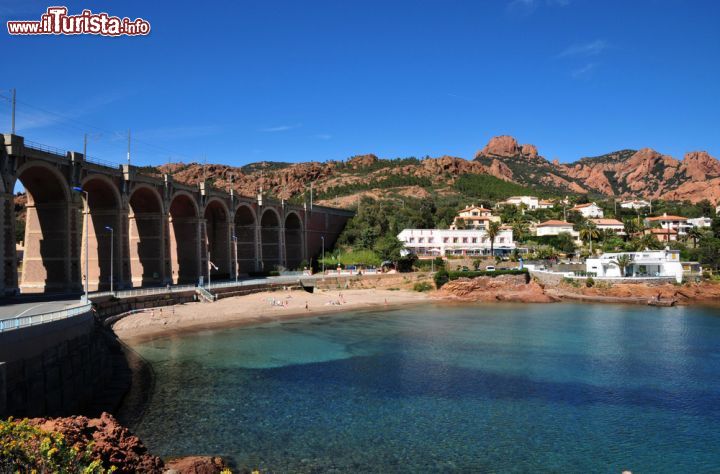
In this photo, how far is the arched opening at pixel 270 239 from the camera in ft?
292

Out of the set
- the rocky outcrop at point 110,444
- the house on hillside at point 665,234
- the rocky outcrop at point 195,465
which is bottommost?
the rocky outcrop at point 195,465

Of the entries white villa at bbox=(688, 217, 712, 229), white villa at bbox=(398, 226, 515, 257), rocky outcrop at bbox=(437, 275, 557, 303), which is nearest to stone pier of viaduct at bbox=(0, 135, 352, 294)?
white villa at bbox=(398, 226, 515, 257)

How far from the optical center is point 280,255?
89.1 m

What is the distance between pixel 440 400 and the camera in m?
26.7

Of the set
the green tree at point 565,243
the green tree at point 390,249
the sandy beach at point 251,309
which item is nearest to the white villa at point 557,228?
the green tree at point 565,243

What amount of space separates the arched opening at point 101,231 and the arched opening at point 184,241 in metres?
14.5

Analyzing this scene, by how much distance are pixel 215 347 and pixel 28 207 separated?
23395mm

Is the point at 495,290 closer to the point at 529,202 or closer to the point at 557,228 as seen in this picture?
the point at 557,228

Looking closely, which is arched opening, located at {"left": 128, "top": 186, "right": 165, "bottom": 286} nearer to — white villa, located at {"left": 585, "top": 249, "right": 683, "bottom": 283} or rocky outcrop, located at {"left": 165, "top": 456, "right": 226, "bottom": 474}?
rocky outcrop, located at {"left": 165, "top": 456, "right": 226, "bottom": 474}

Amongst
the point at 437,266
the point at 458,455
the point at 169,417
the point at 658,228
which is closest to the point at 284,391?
the point at 169,417

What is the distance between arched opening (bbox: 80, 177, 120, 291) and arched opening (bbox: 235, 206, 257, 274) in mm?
29880

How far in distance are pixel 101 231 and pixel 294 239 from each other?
45.9 m

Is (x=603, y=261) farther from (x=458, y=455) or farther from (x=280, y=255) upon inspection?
(x=458, y=455)

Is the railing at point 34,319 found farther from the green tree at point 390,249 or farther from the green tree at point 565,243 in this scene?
the green tree at point 565,243
